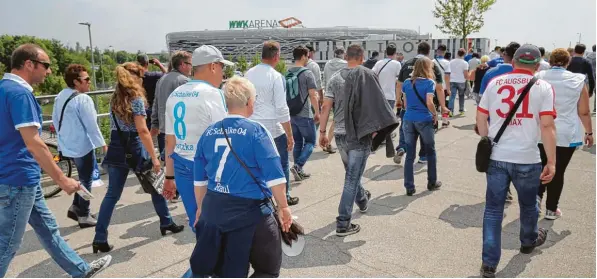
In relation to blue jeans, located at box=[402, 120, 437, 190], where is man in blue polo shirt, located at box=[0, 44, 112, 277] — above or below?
above

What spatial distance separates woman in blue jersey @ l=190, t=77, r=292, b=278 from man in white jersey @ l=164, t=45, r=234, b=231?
25.1 inches

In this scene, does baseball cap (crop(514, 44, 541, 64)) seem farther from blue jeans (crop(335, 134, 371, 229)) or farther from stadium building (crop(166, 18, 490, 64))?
stadium building (crop(166, 18, 490, 64))

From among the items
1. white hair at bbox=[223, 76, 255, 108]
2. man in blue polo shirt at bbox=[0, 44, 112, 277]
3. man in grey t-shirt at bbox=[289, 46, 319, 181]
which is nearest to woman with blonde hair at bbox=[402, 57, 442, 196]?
man in grey t-shirt at bbox=[289, 46, 319, 181]

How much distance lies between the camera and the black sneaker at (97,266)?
3903 mm

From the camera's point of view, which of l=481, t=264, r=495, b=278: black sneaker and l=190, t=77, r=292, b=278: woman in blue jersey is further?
l=481, t=264, r=495, b=278: black sneaker

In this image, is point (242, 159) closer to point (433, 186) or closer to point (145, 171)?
point (145, 171)

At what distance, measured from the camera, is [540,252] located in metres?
4.38

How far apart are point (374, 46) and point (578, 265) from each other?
1508 inches

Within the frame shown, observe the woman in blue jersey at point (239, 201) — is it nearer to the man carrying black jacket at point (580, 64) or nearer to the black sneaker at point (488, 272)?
the black sneaker at point (488, 272)

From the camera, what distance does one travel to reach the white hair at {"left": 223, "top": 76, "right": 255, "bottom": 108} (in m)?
2.80

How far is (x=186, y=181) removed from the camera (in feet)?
11.8

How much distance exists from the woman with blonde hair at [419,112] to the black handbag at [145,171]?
10.2 ft

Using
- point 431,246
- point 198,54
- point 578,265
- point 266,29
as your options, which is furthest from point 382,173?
point 266,29

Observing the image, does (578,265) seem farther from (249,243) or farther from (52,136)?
(52,136)
